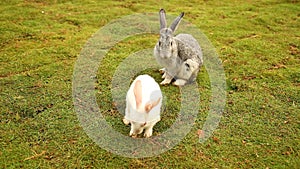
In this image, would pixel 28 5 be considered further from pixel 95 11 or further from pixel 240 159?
pixel 240 159

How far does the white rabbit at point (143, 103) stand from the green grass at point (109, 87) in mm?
453

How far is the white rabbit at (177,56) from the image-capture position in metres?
4.51

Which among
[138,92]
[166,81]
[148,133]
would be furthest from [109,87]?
[138,92]

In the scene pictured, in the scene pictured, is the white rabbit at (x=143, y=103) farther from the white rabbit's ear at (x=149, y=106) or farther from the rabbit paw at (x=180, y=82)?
the rabbit paw at (x=180, y=82)

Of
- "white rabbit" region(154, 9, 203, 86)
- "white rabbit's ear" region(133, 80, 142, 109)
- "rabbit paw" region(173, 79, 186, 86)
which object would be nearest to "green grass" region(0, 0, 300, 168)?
"rabbit paw" region(173, 79, 186, 86)

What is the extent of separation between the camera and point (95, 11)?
27.0 ft

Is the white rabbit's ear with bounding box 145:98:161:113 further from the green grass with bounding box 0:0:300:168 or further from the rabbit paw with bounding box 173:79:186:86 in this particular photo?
the rabbit paw with bounding box 173:79:186:86

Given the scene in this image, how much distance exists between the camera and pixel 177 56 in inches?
192

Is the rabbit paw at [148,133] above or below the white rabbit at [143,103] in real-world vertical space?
below

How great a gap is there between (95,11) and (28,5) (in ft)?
6.02

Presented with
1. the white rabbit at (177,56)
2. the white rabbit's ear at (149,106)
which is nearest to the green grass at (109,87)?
the white rabbit at (177,56)

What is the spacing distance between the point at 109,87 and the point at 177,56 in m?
1.20

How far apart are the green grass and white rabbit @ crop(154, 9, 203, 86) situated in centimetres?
24

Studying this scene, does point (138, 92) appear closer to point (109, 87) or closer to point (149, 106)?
point (149, 106)
